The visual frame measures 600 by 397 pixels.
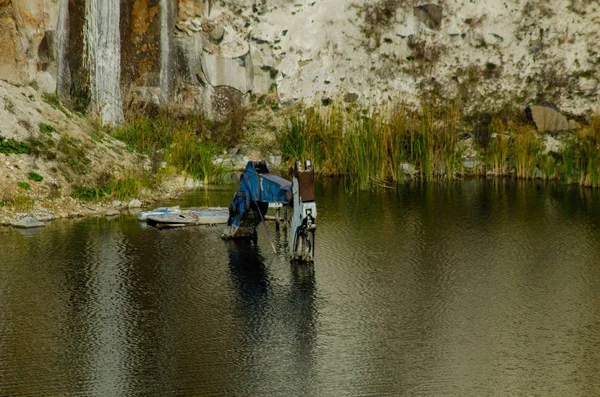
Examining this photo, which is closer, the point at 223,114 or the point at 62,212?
the point at 62,212

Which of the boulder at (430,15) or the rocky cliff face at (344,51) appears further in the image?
the boulder at (430,15)

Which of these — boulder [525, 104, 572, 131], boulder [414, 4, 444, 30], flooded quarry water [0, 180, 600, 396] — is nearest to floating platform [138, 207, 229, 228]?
flooded quarry water [0, 180, 600, 396]

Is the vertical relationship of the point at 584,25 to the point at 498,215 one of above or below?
above

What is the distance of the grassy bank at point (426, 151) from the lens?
16641mm

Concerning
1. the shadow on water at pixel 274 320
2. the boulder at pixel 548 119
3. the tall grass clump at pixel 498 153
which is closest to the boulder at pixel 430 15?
the boulder at pixel 548 119

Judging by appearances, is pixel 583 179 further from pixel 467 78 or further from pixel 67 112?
pixel 67 112

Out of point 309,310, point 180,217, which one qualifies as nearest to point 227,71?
point 180,217

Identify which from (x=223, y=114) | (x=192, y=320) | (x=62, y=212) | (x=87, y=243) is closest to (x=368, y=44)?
(x=223, y=114)

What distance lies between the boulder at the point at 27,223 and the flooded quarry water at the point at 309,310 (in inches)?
8.4

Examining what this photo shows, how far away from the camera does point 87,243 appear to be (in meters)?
11.1

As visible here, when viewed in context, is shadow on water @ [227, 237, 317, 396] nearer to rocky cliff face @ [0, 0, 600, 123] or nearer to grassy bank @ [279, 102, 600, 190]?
grassy bank @ [279, 102, 600, 190]

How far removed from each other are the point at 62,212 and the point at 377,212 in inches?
178

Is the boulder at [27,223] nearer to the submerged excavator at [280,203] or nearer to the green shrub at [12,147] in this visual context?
the green shrub at [12,147]

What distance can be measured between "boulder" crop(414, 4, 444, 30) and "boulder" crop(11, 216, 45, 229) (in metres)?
14.1
